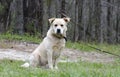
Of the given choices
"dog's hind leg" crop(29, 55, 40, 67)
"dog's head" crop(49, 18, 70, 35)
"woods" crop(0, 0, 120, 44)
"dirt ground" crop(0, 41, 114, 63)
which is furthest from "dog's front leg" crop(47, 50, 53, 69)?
"woods" crop(0, 0, 120, 44)

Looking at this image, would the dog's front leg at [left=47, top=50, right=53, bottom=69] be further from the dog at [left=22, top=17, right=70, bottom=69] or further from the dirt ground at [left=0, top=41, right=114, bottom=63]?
the dirt ground at [left=0, top=41, right=114, bottom=63]

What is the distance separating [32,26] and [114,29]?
11.2m

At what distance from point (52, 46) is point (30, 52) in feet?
16.8

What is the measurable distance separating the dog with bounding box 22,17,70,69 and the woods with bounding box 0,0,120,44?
10.9 metres

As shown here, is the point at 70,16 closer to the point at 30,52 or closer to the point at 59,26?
the point at 30,52

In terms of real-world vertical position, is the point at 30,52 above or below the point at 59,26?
below

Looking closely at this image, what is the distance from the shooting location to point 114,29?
110 feet

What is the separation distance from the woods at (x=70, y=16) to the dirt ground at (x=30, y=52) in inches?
183

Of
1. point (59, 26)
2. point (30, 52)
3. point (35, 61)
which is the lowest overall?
point (30, 52)

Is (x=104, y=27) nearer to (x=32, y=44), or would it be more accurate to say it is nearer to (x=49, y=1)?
(x=49, y=1)

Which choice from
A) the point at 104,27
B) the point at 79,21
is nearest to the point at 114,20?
the point at 104,27

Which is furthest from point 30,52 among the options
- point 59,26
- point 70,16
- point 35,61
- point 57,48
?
point 70,16

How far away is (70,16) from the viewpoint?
25.2 m

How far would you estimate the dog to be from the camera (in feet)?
31.1
